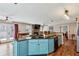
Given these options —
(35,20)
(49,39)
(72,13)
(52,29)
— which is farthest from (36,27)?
(49,39)

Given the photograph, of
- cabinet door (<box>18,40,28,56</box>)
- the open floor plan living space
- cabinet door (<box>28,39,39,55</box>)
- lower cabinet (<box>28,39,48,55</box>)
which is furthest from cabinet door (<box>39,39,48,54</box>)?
the open floor plan living space

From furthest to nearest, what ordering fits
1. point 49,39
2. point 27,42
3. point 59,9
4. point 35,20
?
point 49,39 < point 27,42 < point 35,20 < point 59,9

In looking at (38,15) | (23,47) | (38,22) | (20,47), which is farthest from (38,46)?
(38,15)

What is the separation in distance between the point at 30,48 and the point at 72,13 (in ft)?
7.08

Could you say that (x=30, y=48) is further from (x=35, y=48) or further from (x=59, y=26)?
(x=59, y=26)

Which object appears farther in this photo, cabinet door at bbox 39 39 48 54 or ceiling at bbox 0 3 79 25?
cabinet door at bbox 39 39 48 54

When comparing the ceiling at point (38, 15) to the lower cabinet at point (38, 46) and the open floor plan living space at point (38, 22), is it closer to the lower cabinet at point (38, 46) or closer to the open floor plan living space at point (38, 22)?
the open floor plan living space at point (38, 22)

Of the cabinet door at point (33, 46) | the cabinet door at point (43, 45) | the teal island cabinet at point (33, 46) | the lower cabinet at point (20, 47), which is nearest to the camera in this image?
the lower cabinet at point (20, 47)

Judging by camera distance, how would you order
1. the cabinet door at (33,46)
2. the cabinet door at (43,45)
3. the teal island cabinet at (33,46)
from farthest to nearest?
1. the cabinet door at (43,45)
2. the cabinet door at (33,46)
3. the teal island cabinet at (33,46)

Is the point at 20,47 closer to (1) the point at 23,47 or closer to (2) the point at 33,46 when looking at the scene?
(1) the point at 23,47

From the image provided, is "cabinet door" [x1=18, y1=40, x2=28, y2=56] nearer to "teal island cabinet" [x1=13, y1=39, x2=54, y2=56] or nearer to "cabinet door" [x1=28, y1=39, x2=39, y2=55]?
"teal island cabinet" [x1=13, y1=39, x2=54, y2=56]

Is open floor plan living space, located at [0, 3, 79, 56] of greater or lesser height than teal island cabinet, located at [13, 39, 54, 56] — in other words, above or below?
above

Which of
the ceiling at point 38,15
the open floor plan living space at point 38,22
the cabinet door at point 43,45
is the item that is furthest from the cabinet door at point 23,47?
the ceiling at point 38,15

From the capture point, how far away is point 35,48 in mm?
5035
